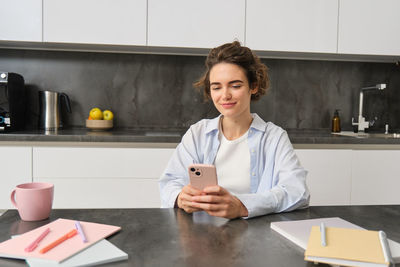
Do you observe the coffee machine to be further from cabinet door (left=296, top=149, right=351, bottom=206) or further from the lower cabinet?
cabinet door (left=296, top=149, right=351, bottom=206)

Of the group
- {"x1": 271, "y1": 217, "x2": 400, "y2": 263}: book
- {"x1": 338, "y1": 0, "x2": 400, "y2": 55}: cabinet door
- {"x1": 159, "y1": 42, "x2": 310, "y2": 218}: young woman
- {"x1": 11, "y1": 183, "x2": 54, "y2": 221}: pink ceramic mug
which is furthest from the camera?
{"x1": 338, "y1": 0, "x2": 400, "y2": 55}: cabinet door

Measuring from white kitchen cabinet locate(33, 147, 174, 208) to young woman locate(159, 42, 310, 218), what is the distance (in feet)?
2.80

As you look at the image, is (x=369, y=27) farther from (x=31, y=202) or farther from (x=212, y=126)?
(x=31, y=202)

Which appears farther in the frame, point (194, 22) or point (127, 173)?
point (194, 22)

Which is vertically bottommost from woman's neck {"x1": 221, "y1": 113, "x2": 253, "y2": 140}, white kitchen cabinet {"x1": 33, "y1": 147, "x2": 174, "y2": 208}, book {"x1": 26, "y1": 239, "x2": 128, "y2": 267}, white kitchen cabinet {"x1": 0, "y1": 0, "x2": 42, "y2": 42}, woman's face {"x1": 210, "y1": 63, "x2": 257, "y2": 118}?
white kitchen cabinet {"x1": 33, "y1": 147, "x2": 174, "y2": 208}

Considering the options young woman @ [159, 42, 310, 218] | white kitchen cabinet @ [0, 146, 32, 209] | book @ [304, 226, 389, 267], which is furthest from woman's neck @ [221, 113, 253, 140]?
white kitchen cabinet @ [0, 146, 32, 209]

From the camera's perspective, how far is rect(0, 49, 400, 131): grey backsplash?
9.44 feet

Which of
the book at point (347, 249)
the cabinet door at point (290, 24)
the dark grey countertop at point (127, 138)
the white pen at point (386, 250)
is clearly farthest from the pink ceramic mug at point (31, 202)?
the cabinet door at point (290, 24)

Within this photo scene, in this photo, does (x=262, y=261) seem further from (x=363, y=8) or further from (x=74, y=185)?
(x=363, y=8)

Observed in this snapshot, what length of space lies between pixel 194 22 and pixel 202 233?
1989mm

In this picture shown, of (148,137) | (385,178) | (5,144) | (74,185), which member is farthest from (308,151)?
(5,144)

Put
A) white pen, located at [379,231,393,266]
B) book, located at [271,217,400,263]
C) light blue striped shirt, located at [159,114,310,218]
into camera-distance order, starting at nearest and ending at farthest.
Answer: white pen, located at [379,231,393,266]
book, located at [271,217,400,263]
light blue striped shirt, located at [159,114,310,218]

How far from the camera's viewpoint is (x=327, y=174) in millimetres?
2389

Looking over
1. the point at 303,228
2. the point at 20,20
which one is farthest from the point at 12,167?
the point at 303,228
